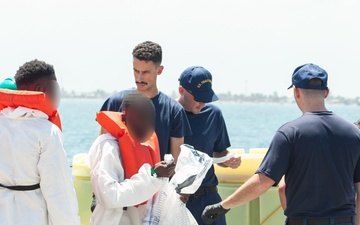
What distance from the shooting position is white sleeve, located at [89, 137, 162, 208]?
3.88 meters

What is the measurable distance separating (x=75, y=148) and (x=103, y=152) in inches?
1134

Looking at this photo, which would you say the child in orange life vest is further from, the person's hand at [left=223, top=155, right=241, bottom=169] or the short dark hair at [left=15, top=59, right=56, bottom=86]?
the person's hand at [left=223, top=155, right=241, bottom=169]

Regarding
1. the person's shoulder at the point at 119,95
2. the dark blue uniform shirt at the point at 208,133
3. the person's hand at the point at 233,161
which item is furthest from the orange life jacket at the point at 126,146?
the person's hand at the point at 233,161

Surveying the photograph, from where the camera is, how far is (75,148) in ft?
107

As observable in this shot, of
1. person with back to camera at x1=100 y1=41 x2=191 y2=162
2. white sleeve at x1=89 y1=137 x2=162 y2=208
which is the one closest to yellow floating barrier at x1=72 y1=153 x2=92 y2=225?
person with back to camera at x1=100 y1=41 x2=191 y2=162

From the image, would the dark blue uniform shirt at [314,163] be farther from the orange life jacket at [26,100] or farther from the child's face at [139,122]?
the orange life jacket at [26,100]

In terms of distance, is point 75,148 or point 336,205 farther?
point 75,148

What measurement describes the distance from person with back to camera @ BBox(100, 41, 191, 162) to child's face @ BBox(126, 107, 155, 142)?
55 cm

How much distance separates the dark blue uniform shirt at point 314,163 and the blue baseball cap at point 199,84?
1.10 metres

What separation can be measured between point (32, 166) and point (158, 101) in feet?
3.85

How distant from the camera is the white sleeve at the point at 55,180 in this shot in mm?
3750

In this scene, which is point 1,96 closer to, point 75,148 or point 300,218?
point 300,218

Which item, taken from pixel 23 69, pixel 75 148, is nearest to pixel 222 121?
pixel 23 69

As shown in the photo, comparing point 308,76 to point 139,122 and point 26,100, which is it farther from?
point 26,100
